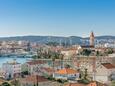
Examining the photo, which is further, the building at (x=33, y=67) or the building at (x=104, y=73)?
the building at (x=33, y=67)

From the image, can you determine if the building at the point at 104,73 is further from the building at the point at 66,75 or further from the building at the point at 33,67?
the building at the point at 33,67

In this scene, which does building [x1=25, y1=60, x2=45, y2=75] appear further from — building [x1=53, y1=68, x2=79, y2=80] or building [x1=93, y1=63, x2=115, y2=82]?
building [x1=93, y1=63, x2=115, y2=82]

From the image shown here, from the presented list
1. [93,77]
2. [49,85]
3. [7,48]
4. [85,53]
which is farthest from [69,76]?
[7,48]

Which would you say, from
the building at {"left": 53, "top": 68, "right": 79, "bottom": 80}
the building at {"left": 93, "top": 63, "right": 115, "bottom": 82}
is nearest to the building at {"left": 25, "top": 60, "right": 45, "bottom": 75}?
the building at {"left": 53, "top": 68, "right": 79, "bottom": 80}

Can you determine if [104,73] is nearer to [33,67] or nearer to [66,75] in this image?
[66,75]

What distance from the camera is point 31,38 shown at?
237ft

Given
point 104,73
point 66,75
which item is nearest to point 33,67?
point 66,75

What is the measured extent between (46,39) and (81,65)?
184ft

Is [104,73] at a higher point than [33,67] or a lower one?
higher

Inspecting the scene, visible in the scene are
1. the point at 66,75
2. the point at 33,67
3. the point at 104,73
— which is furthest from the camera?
the point at 33,67

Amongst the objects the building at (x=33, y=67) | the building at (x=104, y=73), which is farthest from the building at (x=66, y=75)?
the building at (x=33, y=67)

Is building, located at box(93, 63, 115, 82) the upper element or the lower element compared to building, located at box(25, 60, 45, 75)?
upper

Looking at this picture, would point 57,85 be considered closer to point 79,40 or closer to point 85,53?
point 85,53

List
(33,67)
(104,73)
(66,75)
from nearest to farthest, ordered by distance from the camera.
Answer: (104,73) < (66,75) < (33,67)
